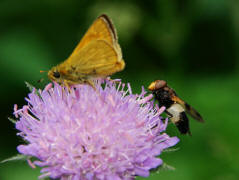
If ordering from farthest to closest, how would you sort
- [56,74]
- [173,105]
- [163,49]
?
[163,49], [173,105], [56,74]

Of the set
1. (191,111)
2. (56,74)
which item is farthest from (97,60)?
(191,111)

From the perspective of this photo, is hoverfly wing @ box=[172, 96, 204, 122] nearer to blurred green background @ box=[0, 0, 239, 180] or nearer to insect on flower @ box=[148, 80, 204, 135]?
insect on flower @ box=[148, 80, 204, 135]

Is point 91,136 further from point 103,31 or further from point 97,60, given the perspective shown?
point 103,31

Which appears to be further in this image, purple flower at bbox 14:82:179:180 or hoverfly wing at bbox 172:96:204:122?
hoverfly wing at bbox 172:96:204:122

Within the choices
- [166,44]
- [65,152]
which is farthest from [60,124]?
[166,44]

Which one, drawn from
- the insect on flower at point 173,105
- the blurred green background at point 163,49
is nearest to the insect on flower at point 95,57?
the insect on flower at point 173,105

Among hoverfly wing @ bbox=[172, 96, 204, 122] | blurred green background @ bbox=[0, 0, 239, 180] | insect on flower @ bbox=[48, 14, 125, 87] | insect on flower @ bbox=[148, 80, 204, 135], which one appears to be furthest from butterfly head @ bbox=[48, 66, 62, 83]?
blurred green background @ bbox=[0, 0, 239, 180]
